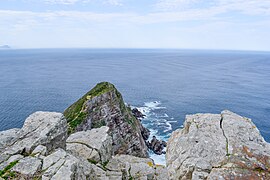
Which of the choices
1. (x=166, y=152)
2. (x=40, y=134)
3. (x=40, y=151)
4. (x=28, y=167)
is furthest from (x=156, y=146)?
(x=28, y=167)

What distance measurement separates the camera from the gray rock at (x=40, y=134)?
A: 18.4 meters

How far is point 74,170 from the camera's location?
16.1 meters

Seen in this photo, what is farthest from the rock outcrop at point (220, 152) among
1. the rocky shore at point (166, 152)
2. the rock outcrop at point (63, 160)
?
the rock outcrop at point (63, 160)

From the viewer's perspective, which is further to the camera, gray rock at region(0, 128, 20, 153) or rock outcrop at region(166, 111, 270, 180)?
gray rock at region(0, 128, 20, 153)

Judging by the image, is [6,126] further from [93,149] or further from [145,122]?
[93,149]

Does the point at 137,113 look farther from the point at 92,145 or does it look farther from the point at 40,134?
the point at 40,134

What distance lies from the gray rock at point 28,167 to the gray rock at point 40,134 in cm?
173

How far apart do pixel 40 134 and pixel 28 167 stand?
4.24 meters

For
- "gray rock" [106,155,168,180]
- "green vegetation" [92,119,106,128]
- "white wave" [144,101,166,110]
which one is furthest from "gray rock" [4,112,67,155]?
"white wave" [144,101,166,110]

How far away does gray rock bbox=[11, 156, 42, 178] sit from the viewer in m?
15.3

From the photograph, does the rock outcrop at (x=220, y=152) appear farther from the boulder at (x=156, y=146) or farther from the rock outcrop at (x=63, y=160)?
the boulder at (x=156, y=146)

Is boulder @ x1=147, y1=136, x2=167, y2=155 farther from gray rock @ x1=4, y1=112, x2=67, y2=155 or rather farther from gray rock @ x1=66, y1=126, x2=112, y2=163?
gray rock @ x1=4, y1=112, x2=67, y2=155

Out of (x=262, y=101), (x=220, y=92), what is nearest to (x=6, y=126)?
(x=220, y=92)

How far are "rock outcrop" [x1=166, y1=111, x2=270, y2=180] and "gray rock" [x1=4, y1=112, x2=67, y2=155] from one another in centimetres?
1072
